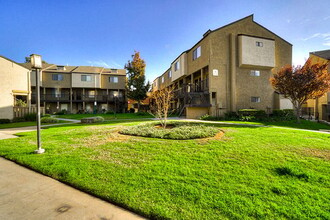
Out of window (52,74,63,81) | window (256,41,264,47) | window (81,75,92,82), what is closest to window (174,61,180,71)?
window (256,41,264,47)

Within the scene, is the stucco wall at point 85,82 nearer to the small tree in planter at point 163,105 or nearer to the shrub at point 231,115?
the small tree in planter at point 163,105

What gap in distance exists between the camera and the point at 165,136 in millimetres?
6621

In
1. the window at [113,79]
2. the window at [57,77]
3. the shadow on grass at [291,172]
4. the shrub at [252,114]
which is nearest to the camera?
the shadow on grass at [291,172]

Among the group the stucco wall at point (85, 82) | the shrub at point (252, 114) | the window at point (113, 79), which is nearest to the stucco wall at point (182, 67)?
the shrub at point (252, 114)

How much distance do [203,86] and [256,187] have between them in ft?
57.2

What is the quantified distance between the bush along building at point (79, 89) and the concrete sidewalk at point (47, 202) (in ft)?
92.5

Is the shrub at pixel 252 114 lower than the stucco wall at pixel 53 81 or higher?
lower

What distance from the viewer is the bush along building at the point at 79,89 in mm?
29531

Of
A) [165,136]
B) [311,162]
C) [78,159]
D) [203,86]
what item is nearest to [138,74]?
[203,86]

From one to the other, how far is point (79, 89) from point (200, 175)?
116ft

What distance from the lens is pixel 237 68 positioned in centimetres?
1789

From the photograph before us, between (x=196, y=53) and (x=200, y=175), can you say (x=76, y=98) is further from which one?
(x=200, y=175)

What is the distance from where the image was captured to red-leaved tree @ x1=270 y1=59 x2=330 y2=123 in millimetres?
12274

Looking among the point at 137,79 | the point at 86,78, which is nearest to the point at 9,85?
the point at 86,78
